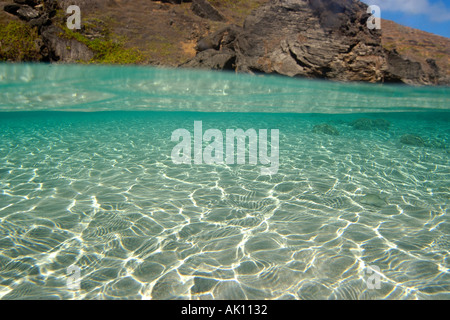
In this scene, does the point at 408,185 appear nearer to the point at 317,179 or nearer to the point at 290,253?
the point at 317,179

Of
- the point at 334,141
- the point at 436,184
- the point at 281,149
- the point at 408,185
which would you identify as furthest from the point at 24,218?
the point at 334,141

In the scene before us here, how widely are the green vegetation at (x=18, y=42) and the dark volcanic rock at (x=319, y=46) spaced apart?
9.92m

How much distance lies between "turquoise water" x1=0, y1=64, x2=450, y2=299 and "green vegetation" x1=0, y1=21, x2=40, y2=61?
25.3 ft

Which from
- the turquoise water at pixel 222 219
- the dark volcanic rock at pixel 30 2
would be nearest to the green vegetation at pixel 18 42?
the dark volcanic rock at pixel 30 2

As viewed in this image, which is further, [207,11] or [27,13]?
[207,11]

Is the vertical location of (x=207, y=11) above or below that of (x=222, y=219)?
above

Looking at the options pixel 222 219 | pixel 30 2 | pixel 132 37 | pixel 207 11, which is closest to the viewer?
pixel 222 219

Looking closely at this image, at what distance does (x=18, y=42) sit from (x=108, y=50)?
5218 millimetres

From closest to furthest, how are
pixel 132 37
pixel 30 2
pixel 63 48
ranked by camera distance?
pixel 63 48, pixel 30 2, pixel 132 37

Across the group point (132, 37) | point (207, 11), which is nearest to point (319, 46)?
point (207, 11)

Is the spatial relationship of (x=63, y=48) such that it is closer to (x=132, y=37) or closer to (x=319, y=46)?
(x=132, y=37)

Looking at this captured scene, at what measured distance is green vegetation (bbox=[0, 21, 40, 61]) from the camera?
16.2 meters

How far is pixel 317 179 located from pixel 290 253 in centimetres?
326

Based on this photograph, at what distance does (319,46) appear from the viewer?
17594 millimetres
